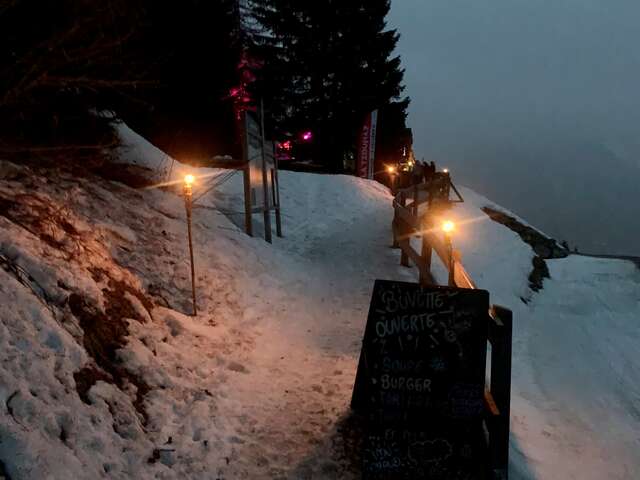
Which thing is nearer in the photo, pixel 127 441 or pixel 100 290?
pixel 127 441

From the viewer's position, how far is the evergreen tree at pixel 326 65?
101ft

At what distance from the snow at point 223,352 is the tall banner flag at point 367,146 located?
Result: 43.3 ft

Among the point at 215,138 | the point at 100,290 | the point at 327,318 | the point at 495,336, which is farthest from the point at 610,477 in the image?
the point at 215,138

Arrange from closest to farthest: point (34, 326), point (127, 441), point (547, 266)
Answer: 1. point (127, 441)
2. point (34, 326)
3. point (547, 266)

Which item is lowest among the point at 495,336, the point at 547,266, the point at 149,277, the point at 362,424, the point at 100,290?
the point at 547,266

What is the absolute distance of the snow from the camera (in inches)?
158

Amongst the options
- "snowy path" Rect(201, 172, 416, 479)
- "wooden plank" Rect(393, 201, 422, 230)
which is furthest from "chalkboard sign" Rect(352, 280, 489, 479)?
"wooden plank" Rect(393, 201, 422, 230)

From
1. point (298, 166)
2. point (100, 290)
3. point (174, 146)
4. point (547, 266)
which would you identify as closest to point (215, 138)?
point (174, 146)

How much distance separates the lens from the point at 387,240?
15141 mm

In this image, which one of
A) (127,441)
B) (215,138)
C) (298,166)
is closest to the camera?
(127,441)

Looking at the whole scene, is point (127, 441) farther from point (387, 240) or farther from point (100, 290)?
point (387, 240)

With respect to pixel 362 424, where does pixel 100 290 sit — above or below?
above

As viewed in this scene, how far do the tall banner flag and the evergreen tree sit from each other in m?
4.63

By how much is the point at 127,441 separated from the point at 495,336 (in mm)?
3295
